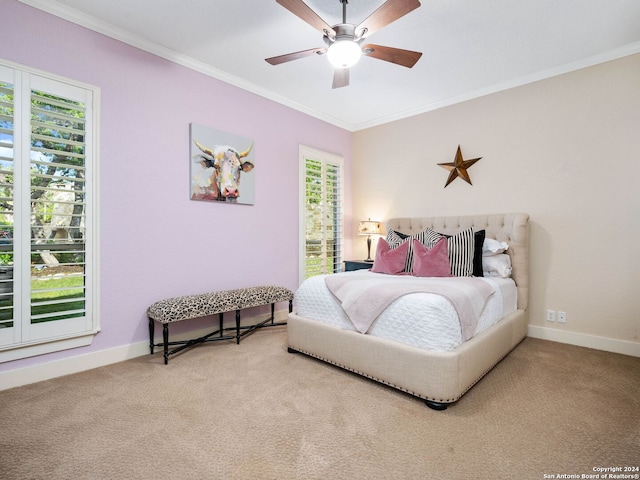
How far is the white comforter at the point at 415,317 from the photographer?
2.00m

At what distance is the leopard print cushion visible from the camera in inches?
105

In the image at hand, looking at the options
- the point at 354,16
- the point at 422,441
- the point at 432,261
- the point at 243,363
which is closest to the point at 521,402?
the point at 422,441

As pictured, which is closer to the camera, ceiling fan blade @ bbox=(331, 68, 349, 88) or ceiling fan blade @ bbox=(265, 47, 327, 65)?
ceiling fan blade @ bbox=(265, 47, 327, 65)

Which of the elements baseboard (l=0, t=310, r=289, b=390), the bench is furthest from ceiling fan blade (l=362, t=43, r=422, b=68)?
baseboard (l=0, t=310, r=289, b=390)

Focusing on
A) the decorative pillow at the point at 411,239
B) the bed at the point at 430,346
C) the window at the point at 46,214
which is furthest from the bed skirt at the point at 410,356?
the window at the point at 46,214

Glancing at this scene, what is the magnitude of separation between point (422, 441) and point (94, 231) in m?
2.68

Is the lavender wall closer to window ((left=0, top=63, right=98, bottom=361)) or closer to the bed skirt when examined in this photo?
window ((left=0, top=63, right=98, bottom=361))

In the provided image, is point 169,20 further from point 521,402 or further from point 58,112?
point 521,402

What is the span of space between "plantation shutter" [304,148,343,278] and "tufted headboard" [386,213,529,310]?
139 centimetres

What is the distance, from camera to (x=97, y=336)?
260cm

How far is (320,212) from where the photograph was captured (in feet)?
14.8

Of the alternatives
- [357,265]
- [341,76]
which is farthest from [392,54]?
[357,265]

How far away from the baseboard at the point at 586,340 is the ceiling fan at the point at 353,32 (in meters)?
2.92

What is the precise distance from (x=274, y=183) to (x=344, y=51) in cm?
200
